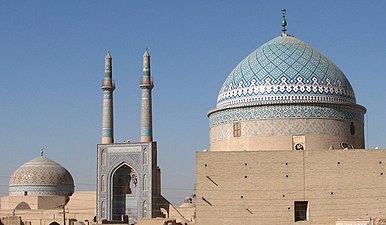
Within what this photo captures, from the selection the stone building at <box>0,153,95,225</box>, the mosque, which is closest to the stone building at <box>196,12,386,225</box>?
the mosque

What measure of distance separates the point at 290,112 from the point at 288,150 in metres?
1.60

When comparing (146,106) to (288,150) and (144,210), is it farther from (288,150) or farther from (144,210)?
(288,150)

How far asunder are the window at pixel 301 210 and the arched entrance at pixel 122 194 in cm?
995

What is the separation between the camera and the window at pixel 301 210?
58.9 feet

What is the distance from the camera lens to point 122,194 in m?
27.5

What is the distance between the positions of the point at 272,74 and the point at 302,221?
14.0ft

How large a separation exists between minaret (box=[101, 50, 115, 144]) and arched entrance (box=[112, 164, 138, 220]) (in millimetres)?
1221

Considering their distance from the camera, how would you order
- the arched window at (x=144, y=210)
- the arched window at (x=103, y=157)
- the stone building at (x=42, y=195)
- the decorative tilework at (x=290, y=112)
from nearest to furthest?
the decorative tilework at (x=290, y=112)
the arched window at (x=144, y=210)
the arched window at (x=103, y=157)
the stone building at (x=42, y=195)

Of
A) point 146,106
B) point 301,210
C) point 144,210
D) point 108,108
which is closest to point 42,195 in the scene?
point 108,108

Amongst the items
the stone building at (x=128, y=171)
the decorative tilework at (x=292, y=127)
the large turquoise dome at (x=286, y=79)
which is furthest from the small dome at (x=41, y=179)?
the decorative tilework at (x=292, y=127)

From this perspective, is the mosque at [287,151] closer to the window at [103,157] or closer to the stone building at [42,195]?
the window at [103,157]

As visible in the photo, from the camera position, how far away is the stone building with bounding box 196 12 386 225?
1780 centimetres

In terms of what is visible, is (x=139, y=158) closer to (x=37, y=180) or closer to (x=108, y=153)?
(x=108, y=153)

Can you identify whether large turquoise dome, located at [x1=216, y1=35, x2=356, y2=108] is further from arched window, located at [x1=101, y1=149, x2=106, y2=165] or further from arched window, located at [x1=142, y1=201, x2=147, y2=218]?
arched window, located at [x1=101, y1=149, x2=106, y2=165]
